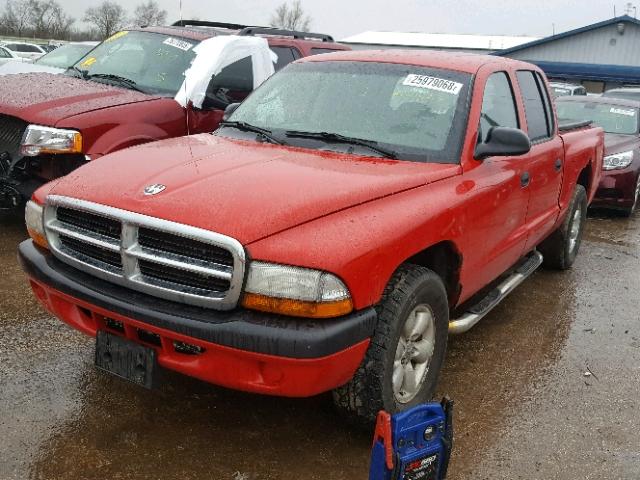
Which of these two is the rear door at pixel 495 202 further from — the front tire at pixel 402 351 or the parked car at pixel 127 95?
the parked car at pixel 127 95

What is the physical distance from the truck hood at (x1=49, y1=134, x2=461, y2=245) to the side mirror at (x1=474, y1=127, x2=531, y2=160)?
0.23 metres

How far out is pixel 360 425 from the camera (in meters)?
2.90

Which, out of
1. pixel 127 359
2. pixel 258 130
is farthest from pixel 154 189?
pixel 258 130

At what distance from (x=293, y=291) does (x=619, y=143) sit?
7481mm

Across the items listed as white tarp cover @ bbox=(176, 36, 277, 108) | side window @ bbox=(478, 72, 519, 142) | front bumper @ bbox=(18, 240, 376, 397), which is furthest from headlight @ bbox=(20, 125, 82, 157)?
side window @ bbox=(478, 72, 519, 142)

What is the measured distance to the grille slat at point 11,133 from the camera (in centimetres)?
518

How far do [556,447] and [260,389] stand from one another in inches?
58.7

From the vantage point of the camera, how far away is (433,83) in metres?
3.73

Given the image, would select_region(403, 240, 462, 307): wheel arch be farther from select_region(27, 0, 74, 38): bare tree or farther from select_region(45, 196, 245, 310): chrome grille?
select_region(27, 0, 74, 38): bare tree

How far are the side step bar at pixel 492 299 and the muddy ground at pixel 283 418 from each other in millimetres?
364

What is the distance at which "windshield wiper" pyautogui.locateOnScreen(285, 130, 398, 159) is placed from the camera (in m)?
3.41

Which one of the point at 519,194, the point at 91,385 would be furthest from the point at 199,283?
the point at 519,194

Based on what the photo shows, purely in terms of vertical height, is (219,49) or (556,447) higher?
(219,49)

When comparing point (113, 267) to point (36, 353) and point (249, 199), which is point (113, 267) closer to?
point (249, 199)
